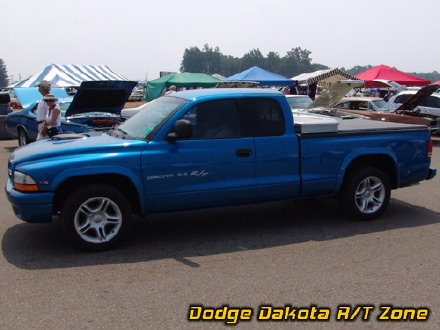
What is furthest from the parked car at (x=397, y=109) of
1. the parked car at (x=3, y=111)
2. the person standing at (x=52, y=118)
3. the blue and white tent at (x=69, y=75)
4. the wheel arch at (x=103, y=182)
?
the blue and white tent at (x=69, y=75)

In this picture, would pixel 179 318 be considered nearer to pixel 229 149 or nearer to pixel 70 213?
pixel 70 213

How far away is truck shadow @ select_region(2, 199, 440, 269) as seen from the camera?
4.93m

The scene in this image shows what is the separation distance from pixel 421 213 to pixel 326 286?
122 inches

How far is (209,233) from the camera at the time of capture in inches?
225

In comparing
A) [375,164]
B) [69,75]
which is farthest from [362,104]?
[69,75]

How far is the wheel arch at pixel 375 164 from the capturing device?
237 inches

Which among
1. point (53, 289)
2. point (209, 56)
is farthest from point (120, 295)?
point (209, 56)

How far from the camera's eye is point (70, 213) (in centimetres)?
487

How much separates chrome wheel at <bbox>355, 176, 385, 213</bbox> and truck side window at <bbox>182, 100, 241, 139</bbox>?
1882 millimetres

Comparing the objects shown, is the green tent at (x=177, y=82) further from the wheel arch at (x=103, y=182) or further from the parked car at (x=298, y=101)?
the wheel arch at (x=103, y=182)

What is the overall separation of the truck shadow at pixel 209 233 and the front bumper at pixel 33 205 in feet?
1.42

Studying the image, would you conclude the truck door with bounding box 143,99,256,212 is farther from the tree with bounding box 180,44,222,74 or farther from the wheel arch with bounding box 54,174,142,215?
the tree with bounding box 180,44,222,74

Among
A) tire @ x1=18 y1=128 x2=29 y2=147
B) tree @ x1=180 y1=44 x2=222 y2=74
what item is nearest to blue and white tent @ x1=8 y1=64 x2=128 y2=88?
tire @ x1=18 y1=128 x2=29 y2=147

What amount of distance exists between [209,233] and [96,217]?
141cm
